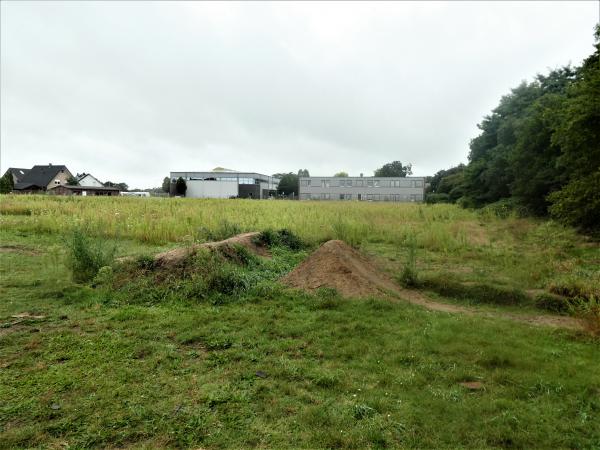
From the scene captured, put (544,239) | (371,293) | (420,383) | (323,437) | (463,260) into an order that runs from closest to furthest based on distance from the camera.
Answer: (323,437) → (420,383) → (371,293) → (463,260) → (544,239)

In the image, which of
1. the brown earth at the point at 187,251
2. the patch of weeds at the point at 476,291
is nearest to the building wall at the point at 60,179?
the brown earth at the point at 187,251

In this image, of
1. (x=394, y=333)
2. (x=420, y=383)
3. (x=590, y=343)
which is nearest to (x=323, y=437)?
(x=420, y=383)

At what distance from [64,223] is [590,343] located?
16671mm

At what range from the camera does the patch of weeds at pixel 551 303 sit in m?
7.08

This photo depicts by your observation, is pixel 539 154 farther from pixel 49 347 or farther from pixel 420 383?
pixel 49 347

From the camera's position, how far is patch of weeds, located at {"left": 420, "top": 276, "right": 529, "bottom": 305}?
302 inches

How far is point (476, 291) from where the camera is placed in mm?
7984

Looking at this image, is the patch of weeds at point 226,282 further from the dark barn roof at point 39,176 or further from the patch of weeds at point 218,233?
the dark barn roof at point 39,176

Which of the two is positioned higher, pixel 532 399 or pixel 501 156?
pixel 501 156

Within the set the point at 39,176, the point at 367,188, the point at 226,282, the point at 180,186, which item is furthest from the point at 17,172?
the point at 226,282

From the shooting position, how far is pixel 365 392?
3816mm

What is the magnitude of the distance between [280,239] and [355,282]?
4.56 meters

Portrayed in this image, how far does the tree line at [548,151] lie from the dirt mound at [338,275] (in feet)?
32.0

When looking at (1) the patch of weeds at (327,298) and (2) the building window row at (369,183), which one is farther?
(2) the building window row at (369,183)
